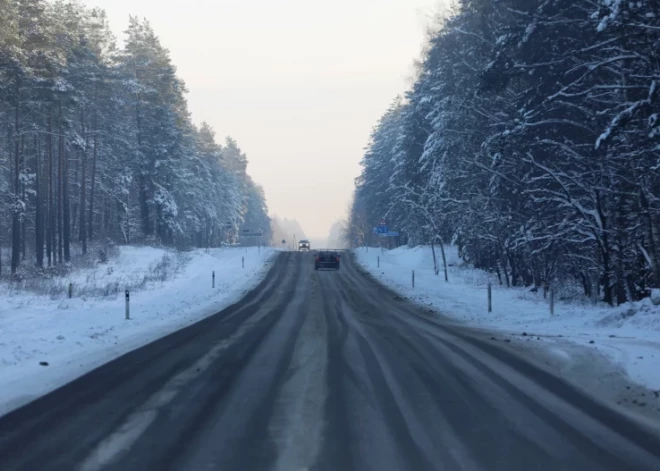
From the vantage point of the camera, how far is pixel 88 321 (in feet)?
54.3

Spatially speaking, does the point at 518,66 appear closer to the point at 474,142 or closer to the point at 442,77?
the point at 474,142

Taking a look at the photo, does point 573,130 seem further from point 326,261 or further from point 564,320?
point 326,261

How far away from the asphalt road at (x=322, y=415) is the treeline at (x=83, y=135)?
88.3 feet

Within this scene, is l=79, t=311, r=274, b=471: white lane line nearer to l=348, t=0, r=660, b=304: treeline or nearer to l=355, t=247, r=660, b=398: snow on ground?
l=355, t=247, r=660, b=398: snow on ground

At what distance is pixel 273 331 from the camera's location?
1598 cm

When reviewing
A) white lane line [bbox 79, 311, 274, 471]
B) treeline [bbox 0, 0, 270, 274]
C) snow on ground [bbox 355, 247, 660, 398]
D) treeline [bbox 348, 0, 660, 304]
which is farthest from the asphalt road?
treeline [bbox 0, 0, 270, 274]

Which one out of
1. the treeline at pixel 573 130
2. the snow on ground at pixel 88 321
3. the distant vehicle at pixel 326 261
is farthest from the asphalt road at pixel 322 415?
the distant vehicle at pixel 326 261

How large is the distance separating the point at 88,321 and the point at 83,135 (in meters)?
35.1

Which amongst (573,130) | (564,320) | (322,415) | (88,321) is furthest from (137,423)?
(573,130)

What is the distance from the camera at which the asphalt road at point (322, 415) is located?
5929 mm

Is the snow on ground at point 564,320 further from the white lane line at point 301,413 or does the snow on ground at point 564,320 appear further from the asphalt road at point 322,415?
the white lane line at point 301,413

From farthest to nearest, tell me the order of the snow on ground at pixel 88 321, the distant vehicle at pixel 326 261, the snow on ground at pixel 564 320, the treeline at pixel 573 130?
the distant vehicle at pixel 326 261, the treeline at pixel 573 130, the snow on ground at pixel 564 320, the snow on ground at pixel 88 321

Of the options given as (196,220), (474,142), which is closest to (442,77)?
(474,142)

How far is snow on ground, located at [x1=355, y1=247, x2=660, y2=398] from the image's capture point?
10.5 meters
